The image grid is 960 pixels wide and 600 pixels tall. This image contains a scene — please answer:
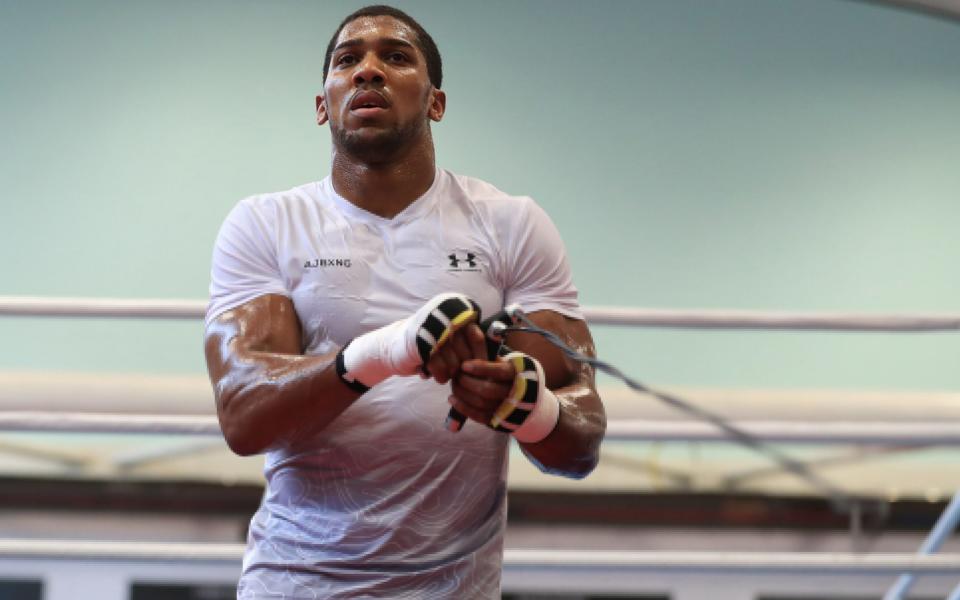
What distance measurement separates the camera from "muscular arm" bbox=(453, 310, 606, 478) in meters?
1.18

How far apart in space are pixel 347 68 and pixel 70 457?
7.80 ft

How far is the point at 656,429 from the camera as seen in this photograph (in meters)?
2.10

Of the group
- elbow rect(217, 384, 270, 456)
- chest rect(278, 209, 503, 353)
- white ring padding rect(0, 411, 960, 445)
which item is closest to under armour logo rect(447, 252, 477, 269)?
chest rect(278, 209, 503, 353)

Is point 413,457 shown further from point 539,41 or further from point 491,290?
point 539,41

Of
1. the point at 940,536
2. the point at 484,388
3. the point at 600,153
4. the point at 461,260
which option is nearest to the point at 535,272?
the point at 461,260

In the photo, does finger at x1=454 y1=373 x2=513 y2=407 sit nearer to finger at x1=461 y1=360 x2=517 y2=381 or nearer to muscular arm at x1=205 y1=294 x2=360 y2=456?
finger at x1=461 y1=360 x2=517 y2=381

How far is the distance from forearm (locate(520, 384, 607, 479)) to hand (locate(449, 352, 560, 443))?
A: 70 millimetres

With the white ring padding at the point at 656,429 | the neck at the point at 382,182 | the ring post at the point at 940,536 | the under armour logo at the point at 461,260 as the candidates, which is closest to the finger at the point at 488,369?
the under armour logo at the point at 461,260

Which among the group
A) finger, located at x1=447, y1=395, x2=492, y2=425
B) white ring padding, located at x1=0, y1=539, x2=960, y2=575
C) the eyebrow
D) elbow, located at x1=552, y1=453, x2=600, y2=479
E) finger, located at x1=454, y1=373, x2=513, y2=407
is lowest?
white ring padding, located at x1=0, y1=539, x2=960, y2=575

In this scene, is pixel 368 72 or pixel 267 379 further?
pixel 368 72

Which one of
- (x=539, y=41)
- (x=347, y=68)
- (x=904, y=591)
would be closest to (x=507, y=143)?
(x=539, y=41)

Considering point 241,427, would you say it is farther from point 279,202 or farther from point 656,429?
point 656,429

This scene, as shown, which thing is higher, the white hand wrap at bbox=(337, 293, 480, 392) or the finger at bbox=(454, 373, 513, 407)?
the white hand wrap at bbox=(337, 293, 480, 392)

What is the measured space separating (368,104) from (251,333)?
0.35 m
